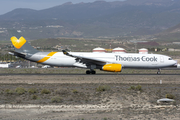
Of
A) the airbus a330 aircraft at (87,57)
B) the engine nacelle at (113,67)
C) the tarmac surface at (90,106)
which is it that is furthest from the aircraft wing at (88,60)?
the tarmac surface at (90,106)

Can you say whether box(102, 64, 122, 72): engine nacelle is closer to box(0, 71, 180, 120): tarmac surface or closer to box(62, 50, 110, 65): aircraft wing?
box(62, 50, 110, 65): aircraft wing

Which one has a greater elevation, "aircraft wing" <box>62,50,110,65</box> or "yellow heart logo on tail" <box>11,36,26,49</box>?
"yellow heart logo on tail" <box>11,36,26,49</box>

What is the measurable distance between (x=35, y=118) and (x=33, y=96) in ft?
16.7

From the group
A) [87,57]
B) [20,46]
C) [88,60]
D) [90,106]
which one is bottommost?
[90,106]

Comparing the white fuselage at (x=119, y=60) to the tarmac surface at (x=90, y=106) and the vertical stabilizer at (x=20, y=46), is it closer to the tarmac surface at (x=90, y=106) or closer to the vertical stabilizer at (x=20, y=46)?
the vertical stabilizer at (x=20, y=46)

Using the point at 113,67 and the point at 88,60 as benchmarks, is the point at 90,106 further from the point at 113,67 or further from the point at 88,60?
the point at 88,60

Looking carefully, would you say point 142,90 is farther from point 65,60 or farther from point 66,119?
point 65,60

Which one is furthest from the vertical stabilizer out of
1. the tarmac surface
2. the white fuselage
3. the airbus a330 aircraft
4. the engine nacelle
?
the tarmac surface

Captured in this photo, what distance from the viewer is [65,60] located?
132 ft

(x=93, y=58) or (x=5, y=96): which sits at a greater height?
(x=93, y=58)

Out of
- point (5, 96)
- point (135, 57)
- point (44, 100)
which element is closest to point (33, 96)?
point (44, 100)

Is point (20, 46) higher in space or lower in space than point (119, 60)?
higher

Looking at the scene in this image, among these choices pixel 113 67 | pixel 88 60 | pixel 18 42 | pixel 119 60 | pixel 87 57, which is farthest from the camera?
pixel 87 57

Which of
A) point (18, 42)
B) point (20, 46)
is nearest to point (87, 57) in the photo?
point (20, 46)
